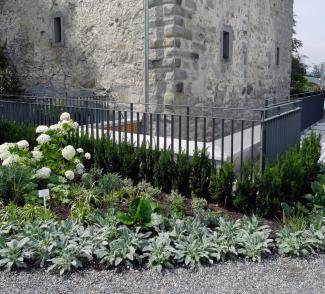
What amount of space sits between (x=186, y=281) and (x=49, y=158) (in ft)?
8.55

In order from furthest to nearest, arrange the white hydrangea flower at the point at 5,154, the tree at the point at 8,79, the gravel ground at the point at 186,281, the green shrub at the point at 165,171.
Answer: the tree at the point at 8,79 < the green shrub at the point at 165,171 < the white hydrangea flower at the point at 5,154 < the gravel ground at the point at 186,281

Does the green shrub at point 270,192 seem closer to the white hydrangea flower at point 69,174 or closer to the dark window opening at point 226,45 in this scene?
the white hydrangea flower at point 69,174

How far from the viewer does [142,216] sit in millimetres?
3629

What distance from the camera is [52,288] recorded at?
113 inches

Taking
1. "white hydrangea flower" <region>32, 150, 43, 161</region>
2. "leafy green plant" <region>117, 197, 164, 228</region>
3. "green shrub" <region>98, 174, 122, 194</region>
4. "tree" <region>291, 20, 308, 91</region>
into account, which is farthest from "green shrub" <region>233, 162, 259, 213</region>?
"tree" <region>291, 20, 308, 91</region>

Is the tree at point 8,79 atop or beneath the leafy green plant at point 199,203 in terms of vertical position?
atop

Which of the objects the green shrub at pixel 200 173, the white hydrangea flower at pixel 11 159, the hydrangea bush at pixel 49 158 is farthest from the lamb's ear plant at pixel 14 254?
the green shrub at pixel 200 173

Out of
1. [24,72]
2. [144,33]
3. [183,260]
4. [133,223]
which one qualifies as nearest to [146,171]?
[133,223]

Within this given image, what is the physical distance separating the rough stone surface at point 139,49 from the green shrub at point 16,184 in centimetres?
373

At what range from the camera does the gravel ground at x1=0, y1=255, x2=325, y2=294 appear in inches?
113

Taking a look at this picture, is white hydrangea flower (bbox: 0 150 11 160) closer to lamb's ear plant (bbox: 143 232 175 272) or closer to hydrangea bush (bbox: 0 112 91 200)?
hydrangea bush (bbox: 0 112 91 200)

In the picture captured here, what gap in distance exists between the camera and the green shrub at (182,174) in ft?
15.2

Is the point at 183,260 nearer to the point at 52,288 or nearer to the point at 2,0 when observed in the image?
the point at 52,288

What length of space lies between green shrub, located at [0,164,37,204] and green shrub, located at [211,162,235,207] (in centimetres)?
190
